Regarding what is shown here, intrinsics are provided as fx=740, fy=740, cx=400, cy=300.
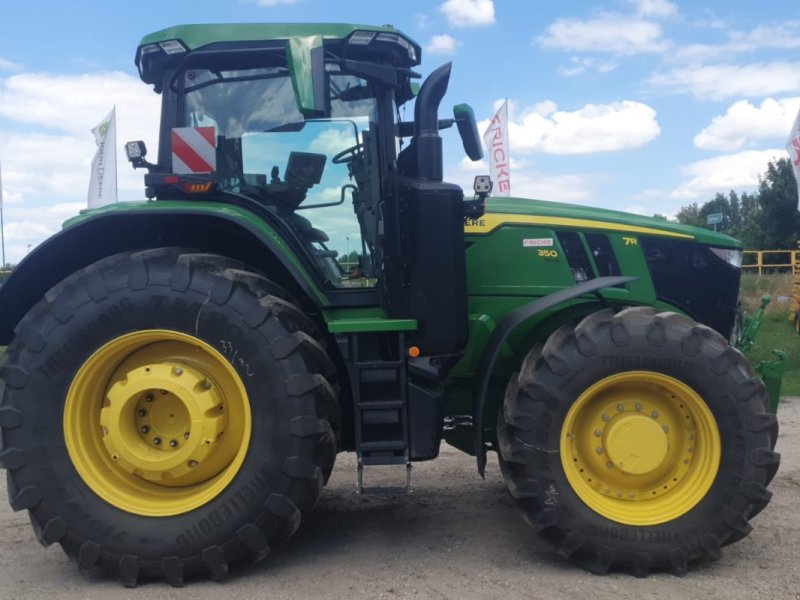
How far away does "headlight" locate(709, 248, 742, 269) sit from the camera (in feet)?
14.3

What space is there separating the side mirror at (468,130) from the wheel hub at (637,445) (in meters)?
1.81

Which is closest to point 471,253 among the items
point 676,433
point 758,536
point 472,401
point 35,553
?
point 472,401

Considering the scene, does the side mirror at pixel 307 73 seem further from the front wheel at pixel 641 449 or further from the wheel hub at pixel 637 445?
the wheel hub at pixel 637 445

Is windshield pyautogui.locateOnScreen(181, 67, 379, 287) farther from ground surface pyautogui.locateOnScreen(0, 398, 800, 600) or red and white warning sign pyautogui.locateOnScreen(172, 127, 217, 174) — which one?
ground surface pyautogui.locateOnScreen(0, 398, 800, 600)

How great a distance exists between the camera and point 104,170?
11031mm

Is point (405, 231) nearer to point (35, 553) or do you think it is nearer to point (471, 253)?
point (471, 253)

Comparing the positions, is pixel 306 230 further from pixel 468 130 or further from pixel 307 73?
pixel 468 130

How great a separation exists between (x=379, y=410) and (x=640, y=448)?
1.28m

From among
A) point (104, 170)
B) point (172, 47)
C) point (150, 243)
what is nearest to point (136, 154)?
point (150, 243)

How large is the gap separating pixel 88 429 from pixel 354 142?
1.98 metres

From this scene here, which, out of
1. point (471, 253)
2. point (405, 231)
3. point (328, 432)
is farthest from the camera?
point (471, 253)

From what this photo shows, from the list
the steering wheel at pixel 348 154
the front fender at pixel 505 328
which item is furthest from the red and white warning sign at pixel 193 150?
the front fender at pixel 505 328

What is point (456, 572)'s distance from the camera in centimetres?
355

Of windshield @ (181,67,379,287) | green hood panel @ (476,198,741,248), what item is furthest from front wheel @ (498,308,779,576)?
windshield @ (181,67,379,287)
